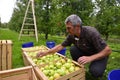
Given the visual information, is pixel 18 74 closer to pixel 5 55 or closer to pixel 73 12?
pixel 5 55

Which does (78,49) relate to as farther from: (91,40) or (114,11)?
(114,11)

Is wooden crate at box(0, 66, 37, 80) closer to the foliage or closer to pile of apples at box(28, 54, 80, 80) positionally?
pile of apples at box(28, 54, 80, 80)

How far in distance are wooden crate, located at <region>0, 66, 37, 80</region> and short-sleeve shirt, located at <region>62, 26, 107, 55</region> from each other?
1269 millimetres

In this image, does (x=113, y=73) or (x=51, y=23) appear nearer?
(x=113, y=73)

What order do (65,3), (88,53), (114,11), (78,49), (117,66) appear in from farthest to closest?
1. (114,11)
2. (65,3)
3. (117,66)
4. (78,49)
5. (88,53)

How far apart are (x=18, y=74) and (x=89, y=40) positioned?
1475 millimetres

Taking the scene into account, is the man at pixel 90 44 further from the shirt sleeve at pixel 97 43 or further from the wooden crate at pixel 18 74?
the wooden crate at pixel 18 74

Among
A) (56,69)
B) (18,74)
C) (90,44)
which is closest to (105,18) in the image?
(90,44)

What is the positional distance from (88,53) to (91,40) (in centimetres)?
45

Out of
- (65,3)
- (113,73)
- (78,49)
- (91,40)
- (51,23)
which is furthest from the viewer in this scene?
(51,23)

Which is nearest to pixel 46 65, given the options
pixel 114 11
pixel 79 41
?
pixel 79 41

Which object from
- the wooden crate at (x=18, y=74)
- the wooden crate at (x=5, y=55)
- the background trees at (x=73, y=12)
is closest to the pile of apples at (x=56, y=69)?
the wooden crate at (x=18, y=74)

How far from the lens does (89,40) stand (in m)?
3.26

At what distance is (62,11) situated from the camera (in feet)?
29.2
